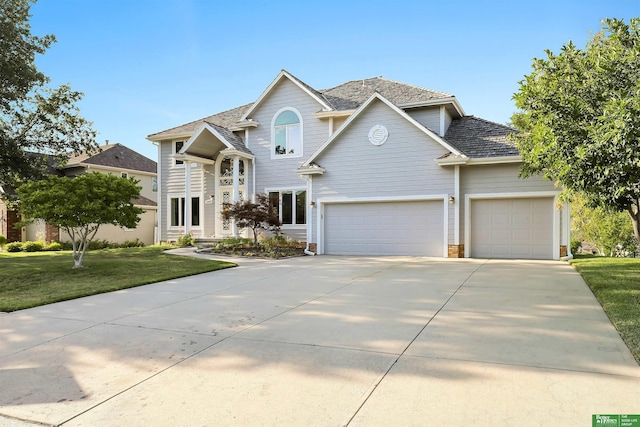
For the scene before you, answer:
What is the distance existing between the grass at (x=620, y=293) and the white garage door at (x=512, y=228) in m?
2.48

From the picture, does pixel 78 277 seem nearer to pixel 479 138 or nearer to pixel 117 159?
pixel 479 138

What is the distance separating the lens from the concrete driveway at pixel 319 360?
292 centimetres

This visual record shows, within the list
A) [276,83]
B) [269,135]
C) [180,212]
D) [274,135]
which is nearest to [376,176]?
[274,135]

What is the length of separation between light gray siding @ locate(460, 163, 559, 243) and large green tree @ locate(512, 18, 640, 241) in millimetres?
5355

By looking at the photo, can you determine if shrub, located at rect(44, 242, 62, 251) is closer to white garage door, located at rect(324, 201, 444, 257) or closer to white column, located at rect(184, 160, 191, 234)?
white column, located at rect(184, 160, 191, 234)

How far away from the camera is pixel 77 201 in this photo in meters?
10.2

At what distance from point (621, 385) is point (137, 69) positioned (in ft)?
60.2

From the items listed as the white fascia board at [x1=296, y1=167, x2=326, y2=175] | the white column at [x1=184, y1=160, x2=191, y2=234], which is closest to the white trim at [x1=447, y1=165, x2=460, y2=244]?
the white fascia board at [x1=296, y1=167, x2=326, y2=175]

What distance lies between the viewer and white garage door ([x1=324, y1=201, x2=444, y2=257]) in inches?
581

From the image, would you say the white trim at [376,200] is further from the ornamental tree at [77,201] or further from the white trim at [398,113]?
the ornamental tree at [77,201]

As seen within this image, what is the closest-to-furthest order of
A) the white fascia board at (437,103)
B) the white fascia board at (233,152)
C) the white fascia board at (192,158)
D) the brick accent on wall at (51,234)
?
1. the white fascia board at (437,103)
2. the white fascia board at (233,152)
3. the white fascia board at (192,158)
4. the brick accent on wall at (51,234)

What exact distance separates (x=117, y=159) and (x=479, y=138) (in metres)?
23.9

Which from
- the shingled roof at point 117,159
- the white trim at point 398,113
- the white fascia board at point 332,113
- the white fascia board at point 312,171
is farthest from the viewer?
the shingled roof at point 117,159

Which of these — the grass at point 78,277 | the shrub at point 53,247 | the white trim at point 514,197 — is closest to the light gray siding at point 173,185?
the shrub at point 53,247
